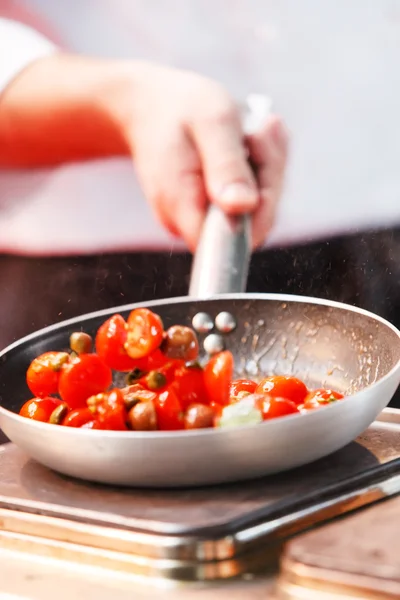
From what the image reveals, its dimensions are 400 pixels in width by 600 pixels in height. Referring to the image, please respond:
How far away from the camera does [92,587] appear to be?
78 centimetres

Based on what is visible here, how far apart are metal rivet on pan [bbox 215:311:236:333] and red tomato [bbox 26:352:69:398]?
0.29m

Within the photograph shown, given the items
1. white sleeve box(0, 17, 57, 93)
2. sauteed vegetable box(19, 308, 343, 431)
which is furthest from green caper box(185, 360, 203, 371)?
white sleeve box(0, 17, 57, 93)

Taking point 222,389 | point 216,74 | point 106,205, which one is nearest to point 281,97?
point 216,74

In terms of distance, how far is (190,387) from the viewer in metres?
0.97

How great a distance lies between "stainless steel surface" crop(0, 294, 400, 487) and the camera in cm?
85

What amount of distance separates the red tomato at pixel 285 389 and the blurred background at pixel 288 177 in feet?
1.81

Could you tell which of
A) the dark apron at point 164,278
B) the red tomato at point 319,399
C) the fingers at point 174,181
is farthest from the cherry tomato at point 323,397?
the fingers at point 174,181

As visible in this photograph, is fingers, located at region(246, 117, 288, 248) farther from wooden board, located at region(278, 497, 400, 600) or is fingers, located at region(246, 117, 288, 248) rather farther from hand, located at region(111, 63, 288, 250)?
wooden board, located at region(278, 497, 400, 600)

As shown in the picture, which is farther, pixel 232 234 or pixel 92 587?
pixel 232 234

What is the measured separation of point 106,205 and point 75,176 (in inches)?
3.9

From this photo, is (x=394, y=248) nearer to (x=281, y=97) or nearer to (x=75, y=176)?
(x=281, y=97)

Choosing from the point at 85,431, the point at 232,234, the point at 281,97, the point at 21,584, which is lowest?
the point at 21,584

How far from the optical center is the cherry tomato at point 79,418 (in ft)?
3.26

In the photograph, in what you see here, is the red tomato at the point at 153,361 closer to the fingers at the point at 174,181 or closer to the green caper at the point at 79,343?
the green caper at the point at 79,343
